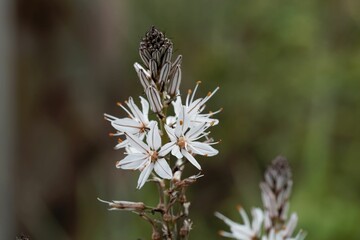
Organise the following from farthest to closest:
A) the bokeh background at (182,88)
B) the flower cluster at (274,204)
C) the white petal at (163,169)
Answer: the bokeh background at (182,88) → the flower cluster at (274,204) → the white petal at (163,169)

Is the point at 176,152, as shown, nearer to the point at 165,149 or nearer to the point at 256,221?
the point at 165,149

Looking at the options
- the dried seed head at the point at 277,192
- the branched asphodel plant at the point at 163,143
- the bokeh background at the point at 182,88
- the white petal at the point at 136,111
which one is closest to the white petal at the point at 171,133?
the branched asphodel plant at the point at 163,143

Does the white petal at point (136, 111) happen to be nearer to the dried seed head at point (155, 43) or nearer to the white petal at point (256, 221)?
the dried seed head at point (155, 43)

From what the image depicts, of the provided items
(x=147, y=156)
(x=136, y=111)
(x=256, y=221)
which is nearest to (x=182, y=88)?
(x=256, y=221)

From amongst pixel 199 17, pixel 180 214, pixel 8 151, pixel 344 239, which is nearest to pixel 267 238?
pixel 180 214

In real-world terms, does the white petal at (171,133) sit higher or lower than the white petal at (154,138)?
higher

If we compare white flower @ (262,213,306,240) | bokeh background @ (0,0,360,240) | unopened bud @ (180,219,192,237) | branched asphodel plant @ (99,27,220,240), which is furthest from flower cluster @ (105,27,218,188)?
bokeh background @ (0,0,360,240)

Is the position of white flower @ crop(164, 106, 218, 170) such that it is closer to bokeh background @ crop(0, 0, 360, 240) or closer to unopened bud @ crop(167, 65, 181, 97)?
unopened bud @ crop(167, 65, 181, 97)
